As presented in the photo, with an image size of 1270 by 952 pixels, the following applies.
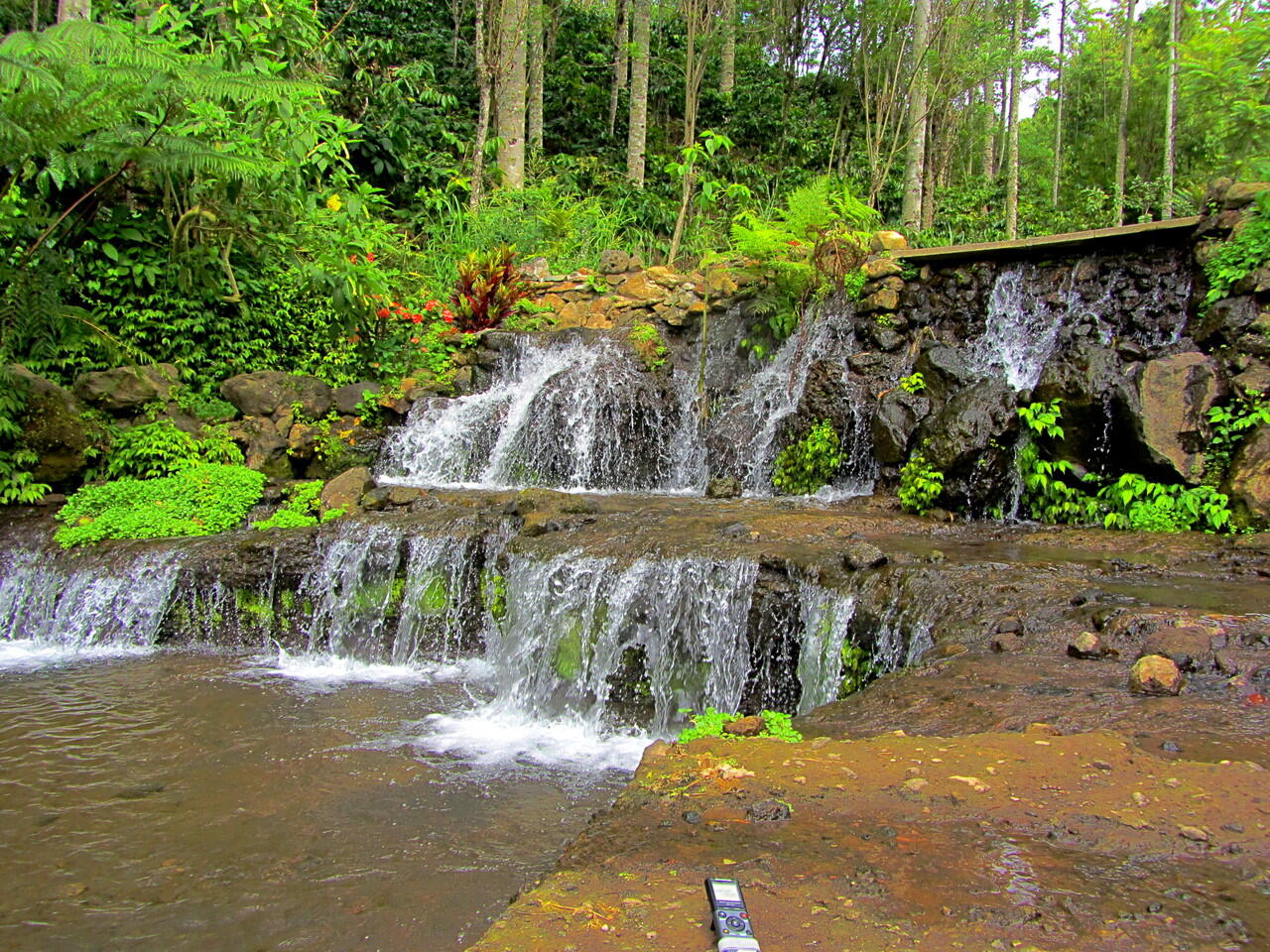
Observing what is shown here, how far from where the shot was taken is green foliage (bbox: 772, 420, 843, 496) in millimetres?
9125

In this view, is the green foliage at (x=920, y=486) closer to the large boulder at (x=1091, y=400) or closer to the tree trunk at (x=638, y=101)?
the large boulder at (x=1091, y=400)

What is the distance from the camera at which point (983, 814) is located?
282 centimetres

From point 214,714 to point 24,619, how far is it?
3.35 m

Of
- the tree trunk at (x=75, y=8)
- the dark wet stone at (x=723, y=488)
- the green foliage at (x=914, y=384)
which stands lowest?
the dark wet stone at (x=723, y=488)

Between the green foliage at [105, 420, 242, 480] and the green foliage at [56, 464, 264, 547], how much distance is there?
23 centimetres

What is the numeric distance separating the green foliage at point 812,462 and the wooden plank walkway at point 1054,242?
2.53 meters

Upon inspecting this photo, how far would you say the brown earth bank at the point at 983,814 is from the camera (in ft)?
7.35

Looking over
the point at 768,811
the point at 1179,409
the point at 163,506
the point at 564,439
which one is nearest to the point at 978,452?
the point at 1179,409

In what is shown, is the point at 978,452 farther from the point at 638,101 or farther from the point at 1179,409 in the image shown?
the point at 638,101

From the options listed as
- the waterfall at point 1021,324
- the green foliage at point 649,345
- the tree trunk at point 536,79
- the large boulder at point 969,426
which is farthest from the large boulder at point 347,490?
the tree trunk at point 536,79

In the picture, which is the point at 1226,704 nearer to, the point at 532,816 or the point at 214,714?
the point at 532,816

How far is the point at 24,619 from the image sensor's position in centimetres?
763

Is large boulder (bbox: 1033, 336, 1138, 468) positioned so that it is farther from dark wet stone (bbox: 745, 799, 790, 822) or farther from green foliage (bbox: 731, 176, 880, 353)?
dark wet stone (bbox: 745, 799, 790, 822)

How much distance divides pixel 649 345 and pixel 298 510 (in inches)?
193
